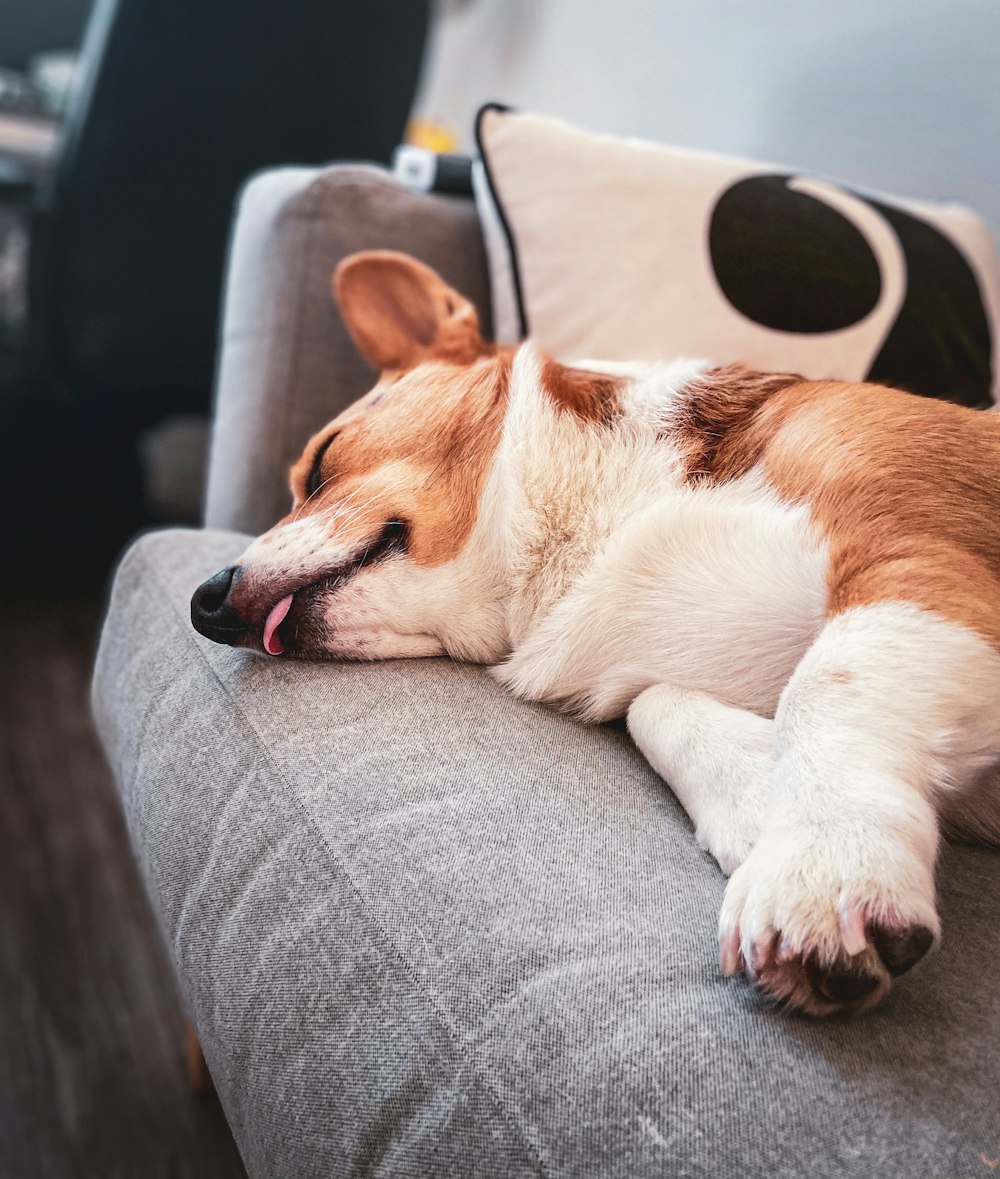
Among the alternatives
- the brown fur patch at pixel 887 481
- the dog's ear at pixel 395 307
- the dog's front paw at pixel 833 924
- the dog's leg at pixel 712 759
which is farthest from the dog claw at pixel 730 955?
the dog's ear at pixel 395 307

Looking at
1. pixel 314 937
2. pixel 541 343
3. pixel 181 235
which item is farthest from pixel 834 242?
pixel 181 235

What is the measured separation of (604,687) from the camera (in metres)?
1.09

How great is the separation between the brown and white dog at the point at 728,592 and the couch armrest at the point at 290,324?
0.28m

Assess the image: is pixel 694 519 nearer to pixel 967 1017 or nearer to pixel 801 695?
pixel 801 695

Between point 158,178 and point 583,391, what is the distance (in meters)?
1.70

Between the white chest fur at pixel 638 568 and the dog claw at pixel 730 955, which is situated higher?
the white chest fur at pixel 638 568

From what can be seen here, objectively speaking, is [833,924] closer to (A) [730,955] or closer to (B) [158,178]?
(A) [730,955]

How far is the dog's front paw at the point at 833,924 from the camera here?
665 millimetres

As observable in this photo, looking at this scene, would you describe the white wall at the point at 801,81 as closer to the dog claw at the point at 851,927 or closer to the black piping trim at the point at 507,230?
the black piping trim at the point at 507,230

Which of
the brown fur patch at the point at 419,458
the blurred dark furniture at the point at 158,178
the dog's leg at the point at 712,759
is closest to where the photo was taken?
the dog's leg at the point at 712,759

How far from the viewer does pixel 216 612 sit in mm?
1057

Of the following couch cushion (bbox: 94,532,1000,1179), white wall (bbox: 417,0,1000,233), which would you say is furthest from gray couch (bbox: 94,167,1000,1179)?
white wall (bbox: 417,0,1000,233)

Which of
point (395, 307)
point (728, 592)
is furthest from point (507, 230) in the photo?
point (728, 592)

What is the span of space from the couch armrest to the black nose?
0.59 meters
